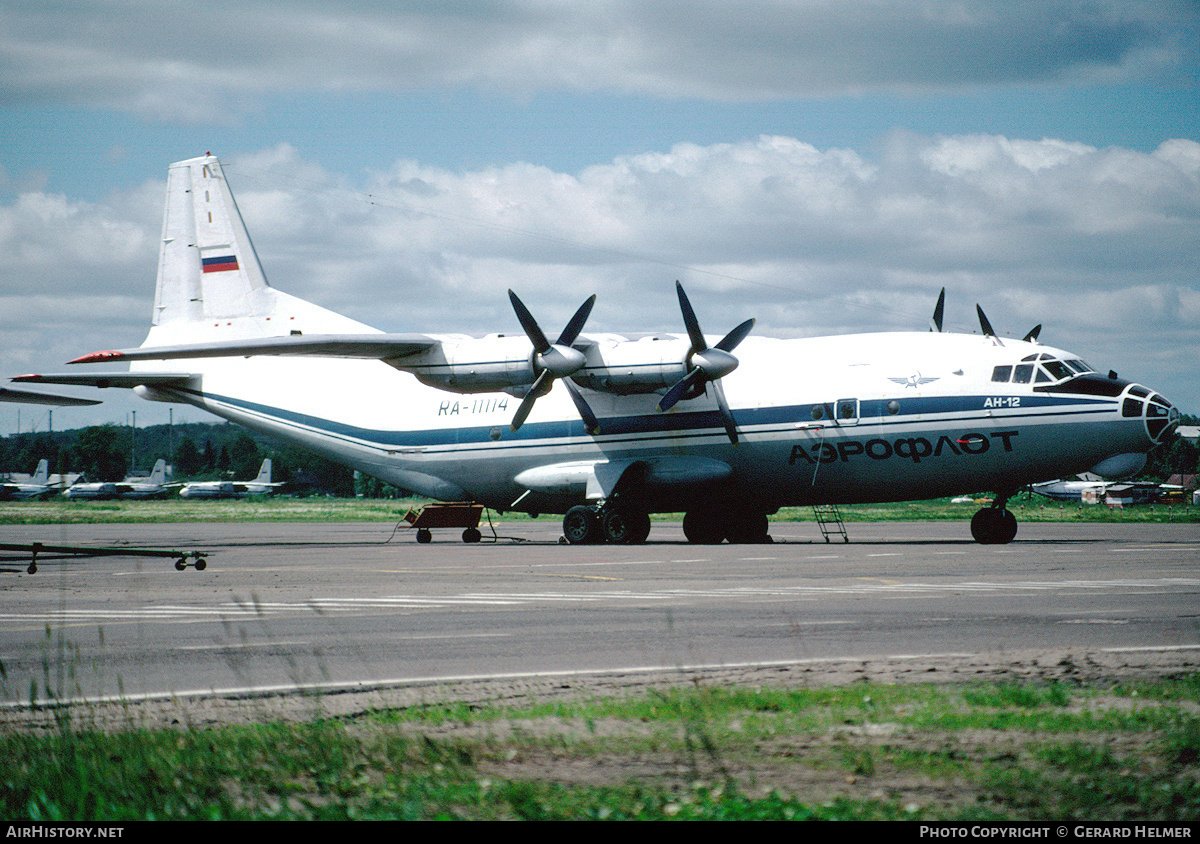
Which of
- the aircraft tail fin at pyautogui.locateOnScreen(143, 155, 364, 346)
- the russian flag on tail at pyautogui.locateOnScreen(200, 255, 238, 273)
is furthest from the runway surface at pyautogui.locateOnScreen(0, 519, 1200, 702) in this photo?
the russian flag on tail at pyautogui.locateOnScreen(200, 255, 238, 273)

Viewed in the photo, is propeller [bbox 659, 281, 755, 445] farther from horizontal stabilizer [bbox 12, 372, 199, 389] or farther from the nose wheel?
horizontal stabilizer [bbox 12, 372, 199, 389]

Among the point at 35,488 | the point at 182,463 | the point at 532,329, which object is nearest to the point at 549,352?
the point at 532,329

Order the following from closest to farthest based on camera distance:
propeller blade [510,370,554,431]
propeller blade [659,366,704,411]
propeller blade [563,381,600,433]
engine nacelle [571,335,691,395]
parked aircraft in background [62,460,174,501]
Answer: propeller blade [659,366,704,411], engine nacelle [571,335,691,395], propeller blade [510,370,554,431], propeller blade [563,381,600,433], parked aircraft in background [62,460,174,501]

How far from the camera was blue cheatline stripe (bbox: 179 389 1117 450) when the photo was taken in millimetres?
26344

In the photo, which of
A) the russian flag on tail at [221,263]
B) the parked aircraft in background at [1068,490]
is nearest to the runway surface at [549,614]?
the russian flag on tail at [221,263]

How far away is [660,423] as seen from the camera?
30.3 m

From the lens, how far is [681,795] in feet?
18.1

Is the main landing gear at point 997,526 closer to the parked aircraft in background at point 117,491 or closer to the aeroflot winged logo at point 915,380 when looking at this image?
the aeroflot winged logo at point 915,380

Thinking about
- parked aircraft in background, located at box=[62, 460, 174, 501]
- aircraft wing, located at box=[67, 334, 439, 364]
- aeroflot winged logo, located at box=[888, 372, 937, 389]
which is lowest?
parked aircraft in background, located at box=[62, 460, 174, 501]

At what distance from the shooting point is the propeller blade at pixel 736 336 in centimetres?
2880

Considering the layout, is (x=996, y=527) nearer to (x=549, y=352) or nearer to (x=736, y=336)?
(x=736, y=336)

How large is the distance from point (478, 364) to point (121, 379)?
13.0 m

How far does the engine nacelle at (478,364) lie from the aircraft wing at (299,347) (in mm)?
407
